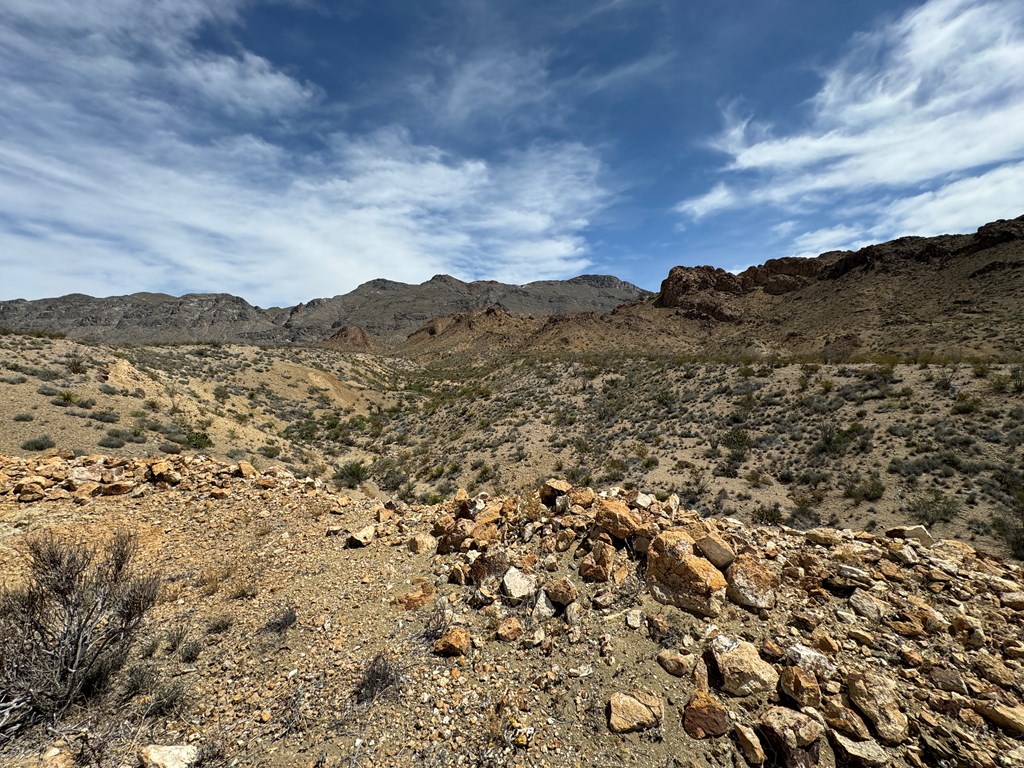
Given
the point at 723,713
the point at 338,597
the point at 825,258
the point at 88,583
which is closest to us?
the point at 723,713

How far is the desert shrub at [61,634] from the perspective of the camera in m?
3.19

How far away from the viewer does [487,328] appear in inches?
2840

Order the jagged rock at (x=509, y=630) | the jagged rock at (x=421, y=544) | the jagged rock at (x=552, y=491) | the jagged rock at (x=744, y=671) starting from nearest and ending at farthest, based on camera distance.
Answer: the jagged rock at (x=744, y=671) → the jagged rock at (x=509, y=630) → the jagged rock at (x=421, y=544) → the jagged rock at (x=552, y=491)

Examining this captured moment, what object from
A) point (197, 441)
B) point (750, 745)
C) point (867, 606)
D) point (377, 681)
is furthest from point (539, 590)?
point (197, 441)

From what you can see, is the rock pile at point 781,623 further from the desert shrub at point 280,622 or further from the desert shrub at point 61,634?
the desert shrub at point 61,634

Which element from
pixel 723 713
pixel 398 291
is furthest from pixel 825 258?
pixel 398 291

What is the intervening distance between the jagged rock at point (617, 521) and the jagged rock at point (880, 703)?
7.09 ft

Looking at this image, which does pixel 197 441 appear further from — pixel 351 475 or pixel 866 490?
pixel 866 490

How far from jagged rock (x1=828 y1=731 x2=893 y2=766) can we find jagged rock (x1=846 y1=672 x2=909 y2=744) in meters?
0.12

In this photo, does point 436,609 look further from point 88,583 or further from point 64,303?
point 64,303

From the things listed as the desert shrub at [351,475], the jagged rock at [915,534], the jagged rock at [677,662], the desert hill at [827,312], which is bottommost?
the desert shrub at [351,475]

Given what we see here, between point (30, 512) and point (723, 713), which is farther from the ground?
point (30, 512)

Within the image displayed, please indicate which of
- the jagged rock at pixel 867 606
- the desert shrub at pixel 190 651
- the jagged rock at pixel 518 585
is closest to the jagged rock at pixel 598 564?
the jagged rock at pixel 518 585

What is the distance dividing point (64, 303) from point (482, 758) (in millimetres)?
144467
